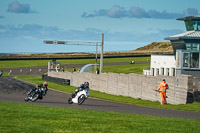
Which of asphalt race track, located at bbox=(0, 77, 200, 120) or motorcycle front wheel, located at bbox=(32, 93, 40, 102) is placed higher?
motorcycle front wheel, located at bbox=(32, 93, 40, 102)

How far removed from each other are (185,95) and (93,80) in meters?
19.5

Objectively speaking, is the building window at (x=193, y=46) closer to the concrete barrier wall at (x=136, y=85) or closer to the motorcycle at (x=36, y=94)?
the concrete barrier wall at (x=136, y=85)

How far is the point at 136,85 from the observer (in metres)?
33.5

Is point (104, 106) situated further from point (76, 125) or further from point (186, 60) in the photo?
point (186, 60)

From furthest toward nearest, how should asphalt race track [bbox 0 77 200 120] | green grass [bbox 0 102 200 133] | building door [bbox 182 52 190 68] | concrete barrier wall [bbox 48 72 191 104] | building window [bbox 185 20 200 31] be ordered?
building window [bbox 185 20 200 31] < building door [bbox 182 52 190 68] < concrete barrier wall [bbox 48 72 191 104] < asphalt race track [bbox 0 77 200 120] < green grass [bbox 0 102 200 133]

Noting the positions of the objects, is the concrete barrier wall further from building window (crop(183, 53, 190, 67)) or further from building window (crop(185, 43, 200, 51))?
building window (crop(185, 43, 200, 51))

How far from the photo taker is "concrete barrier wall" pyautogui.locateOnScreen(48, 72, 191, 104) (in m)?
26.3

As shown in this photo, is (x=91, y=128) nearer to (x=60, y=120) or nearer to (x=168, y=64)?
(x=60, y=120)

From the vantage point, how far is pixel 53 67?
234ft

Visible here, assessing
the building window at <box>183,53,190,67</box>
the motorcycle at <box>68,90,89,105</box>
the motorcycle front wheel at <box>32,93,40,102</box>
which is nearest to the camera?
the motorcycle at <box>68,90,89,105</box>

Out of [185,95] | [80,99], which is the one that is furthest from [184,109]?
[80,99]

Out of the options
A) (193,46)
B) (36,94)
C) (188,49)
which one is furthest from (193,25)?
(36,94)

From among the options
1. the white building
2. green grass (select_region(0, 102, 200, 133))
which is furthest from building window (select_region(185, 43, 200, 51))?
green grass (select_region(0, 102, 200, 133))

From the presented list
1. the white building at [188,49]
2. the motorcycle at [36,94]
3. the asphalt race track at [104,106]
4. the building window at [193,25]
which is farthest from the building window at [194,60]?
the motorcycle at [36,94]
